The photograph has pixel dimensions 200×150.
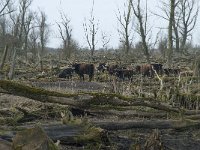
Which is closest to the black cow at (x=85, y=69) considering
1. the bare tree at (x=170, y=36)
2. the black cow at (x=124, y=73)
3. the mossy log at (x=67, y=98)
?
the black cow at (x=124, y=73)

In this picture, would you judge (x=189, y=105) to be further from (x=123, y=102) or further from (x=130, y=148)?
(x=130, y=148)

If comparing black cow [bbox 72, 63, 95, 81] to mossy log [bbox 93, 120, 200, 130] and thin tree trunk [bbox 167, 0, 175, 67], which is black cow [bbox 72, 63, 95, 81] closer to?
thin tree trunk [bbox 167, 0, 175, 67]

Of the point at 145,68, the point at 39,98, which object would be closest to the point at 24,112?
the point at 39,98

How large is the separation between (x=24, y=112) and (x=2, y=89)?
1.05 meters

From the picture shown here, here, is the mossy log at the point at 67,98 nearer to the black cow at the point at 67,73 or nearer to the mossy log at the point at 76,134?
the mossy log at the point at 76,134

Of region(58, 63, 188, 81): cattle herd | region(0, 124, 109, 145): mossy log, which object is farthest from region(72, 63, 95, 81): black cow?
region(0, 124, 109, 145): mossy log

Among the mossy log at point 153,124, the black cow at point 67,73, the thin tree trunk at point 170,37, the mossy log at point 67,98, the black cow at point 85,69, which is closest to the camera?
the mossy log at point 153,124

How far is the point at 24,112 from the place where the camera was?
9070 millimetres

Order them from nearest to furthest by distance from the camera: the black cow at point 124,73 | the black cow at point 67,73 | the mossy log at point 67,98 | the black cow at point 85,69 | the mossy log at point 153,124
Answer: the mossy log at point 153,124 → the mossy log at point 67,98 → the black cow at point 124,73 → the black cow at point 85,69 → the black cow at point 67,73

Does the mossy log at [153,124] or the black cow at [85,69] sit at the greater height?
the black cow at [85,69]

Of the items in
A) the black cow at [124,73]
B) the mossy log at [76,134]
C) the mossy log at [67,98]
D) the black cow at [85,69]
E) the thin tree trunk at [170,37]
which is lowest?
the mossy log at [76,134]

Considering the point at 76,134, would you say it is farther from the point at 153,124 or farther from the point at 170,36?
the point at 170,36

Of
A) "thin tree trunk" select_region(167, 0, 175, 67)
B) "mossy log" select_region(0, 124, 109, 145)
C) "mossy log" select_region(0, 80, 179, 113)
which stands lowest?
"mossy log" select_region(0, 124, 109, 145)

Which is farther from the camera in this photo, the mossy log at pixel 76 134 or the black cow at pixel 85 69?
the black cow at pixel 85 69
